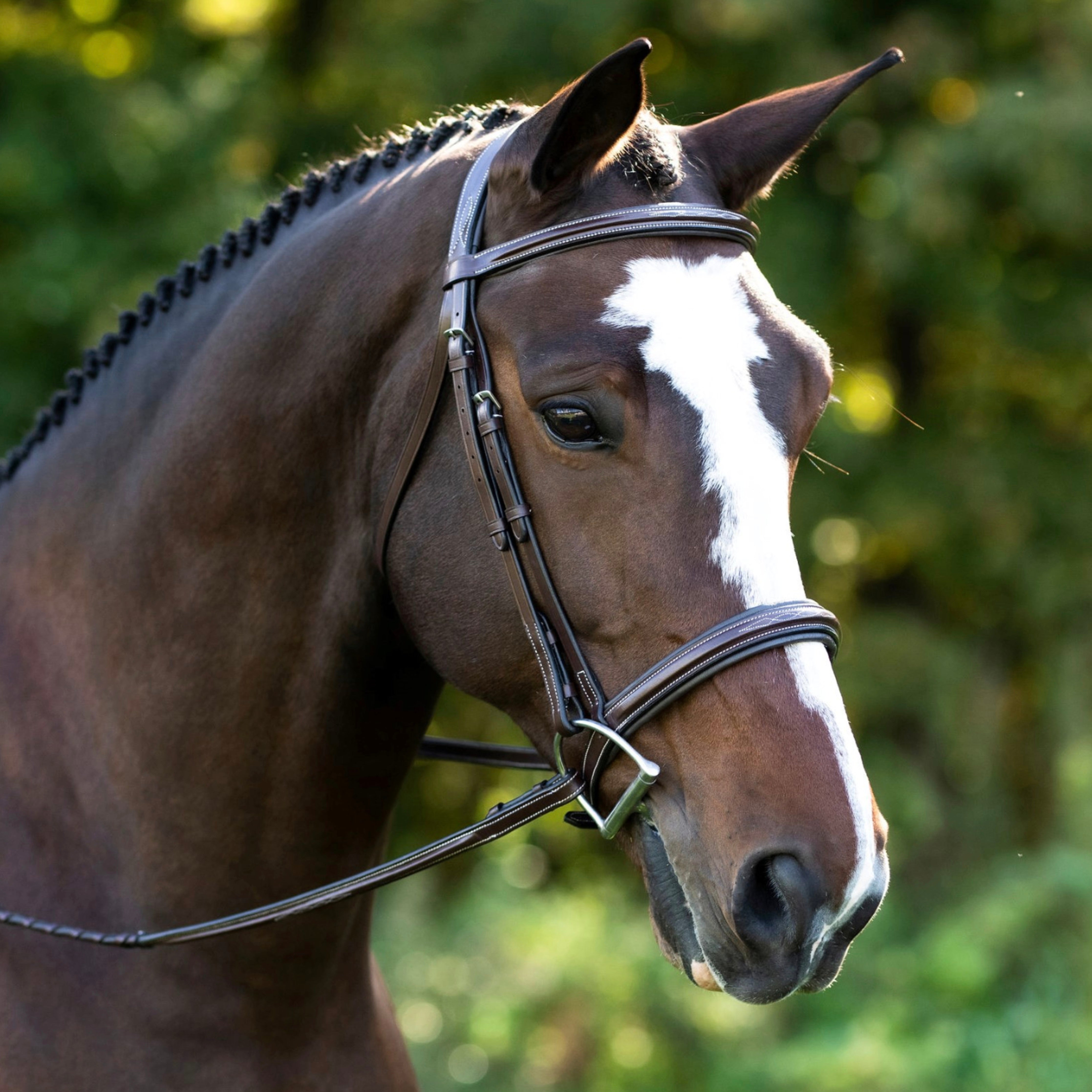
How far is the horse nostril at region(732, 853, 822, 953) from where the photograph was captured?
1750 millimetres

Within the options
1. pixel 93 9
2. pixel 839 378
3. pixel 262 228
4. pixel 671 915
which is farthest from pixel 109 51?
pixel 671 915

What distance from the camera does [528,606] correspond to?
203cm

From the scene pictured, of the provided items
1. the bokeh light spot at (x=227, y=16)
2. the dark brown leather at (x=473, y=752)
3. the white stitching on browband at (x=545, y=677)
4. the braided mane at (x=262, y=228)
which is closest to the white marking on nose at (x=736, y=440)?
the white stitching on browband at (x=545, y=677)

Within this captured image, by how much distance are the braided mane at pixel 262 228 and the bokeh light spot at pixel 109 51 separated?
21.7ft

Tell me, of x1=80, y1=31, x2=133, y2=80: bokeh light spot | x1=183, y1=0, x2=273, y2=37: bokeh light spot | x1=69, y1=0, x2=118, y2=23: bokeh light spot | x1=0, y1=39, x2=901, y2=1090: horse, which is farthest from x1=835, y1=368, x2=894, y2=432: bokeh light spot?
x1=0, y1=39, x2=901, y2=1090: horse

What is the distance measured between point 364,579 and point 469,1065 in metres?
4.82

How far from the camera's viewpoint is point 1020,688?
1074 cm

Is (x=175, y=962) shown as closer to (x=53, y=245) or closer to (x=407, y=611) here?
(x=407, y=611)

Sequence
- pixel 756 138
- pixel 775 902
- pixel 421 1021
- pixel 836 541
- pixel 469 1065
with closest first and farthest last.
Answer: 1. pixel 775 902
2. pixel 756 138
3. pixel 469 1065
4. pixel 421 1021
5. pixel 836 541

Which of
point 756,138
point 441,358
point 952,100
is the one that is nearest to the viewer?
point 441,358

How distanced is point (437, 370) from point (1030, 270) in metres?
7.01

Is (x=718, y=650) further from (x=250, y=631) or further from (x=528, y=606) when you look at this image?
(x=250, y=631)

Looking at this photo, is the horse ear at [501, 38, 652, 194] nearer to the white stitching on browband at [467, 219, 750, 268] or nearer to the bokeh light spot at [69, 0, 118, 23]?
the white stitching on browband at [467, 219, 750, 268]

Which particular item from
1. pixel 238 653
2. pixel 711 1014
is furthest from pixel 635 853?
pixel 711 1014
